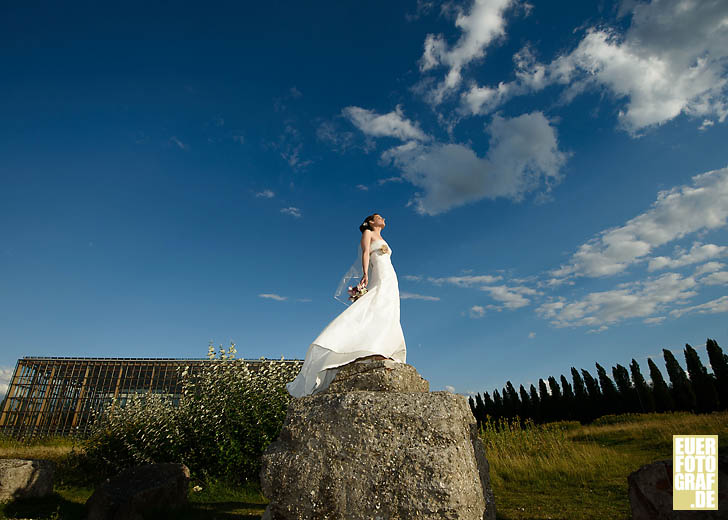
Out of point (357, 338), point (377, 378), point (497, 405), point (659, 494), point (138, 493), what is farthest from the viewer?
point (497, 405)

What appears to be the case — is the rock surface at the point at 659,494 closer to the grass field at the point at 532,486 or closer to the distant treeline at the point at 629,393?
the grass field at the point at 532,486

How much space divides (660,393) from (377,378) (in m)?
35.1

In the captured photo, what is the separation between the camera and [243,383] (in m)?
11.2

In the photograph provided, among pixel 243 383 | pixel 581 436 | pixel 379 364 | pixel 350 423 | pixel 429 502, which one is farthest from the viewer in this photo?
pixel 581 436

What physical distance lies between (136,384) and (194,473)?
21.9m

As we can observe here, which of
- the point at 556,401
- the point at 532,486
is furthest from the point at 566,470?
the point at 556,401

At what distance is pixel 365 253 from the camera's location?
5.94 meters

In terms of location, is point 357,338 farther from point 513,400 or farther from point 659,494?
point 513,400

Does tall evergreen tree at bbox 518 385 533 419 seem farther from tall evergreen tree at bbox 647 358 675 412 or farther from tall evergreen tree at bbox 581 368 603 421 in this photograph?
tall evergreen tree at bbox 647 358 675 412

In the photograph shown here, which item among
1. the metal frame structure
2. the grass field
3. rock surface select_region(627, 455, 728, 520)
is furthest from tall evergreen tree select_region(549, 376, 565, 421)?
rock surface select_region(627, 455, 728, 520)

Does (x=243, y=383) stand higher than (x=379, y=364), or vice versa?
(x=243, y=383)

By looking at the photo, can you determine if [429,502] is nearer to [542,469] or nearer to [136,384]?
[542,469]

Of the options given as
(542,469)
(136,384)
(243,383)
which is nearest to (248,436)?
(243,383)

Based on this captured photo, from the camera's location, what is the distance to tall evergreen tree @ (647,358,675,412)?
29.9 m
